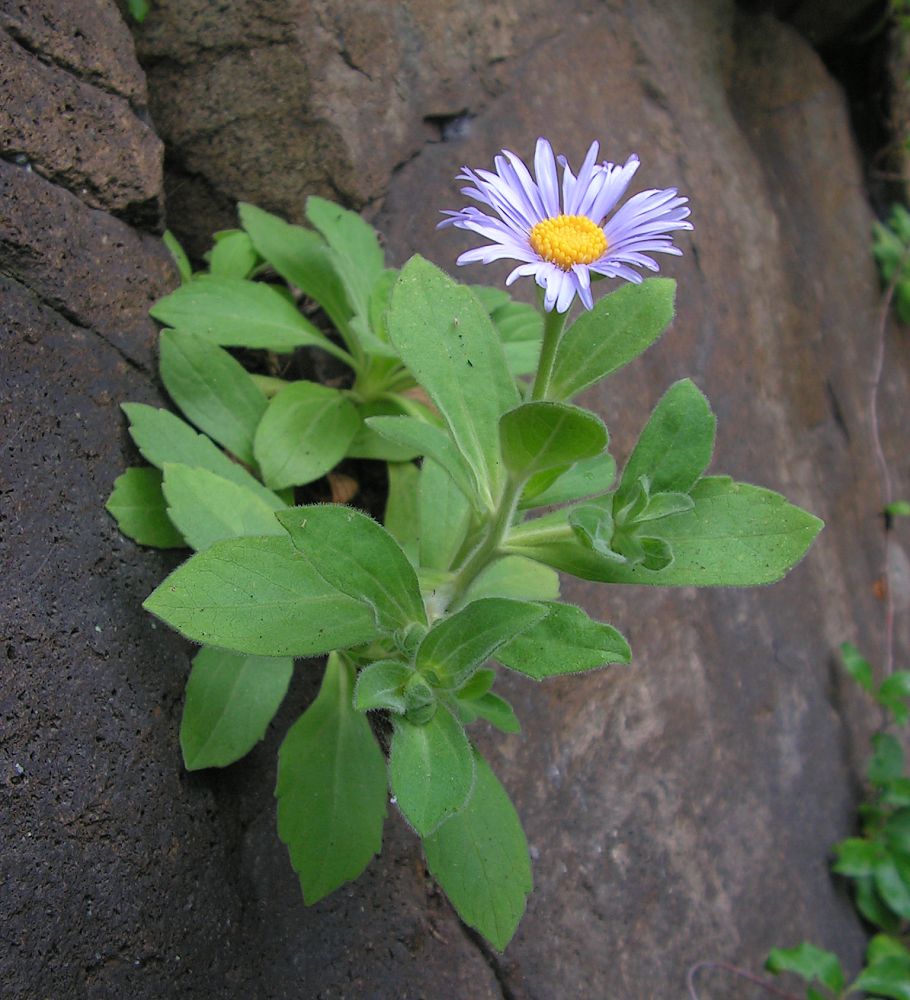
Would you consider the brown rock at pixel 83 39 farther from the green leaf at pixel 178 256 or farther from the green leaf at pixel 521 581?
the green leaf at pixel 521 581

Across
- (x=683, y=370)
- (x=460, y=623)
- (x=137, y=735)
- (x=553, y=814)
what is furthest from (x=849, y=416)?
(x=137, y=735)

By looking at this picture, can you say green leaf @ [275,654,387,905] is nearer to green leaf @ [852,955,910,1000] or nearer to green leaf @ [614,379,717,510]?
green leaf @ [614,379,717,510]

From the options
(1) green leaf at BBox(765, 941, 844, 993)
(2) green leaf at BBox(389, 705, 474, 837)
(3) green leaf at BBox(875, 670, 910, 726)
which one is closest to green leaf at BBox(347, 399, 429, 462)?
(2) green leaf at BBox(389, 705, 474, 837)

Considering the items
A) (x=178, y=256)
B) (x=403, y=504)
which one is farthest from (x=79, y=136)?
(x=403, y=504)

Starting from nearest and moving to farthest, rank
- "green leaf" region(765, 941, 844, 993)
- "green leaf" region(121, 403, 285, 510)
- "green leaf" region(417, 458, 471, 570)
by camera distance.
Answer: "green leaf" region(121, 403, 285, 510) → "green leaf" region(417, 458, 471, 570) → "green leaf" region(765, 941, 844, 993)

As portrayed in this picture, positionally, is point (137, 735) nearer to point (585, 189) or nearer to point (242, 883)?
point (242, 883)

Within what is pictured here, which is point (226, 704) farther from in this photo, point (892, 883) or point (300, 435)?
point (892, 883)
